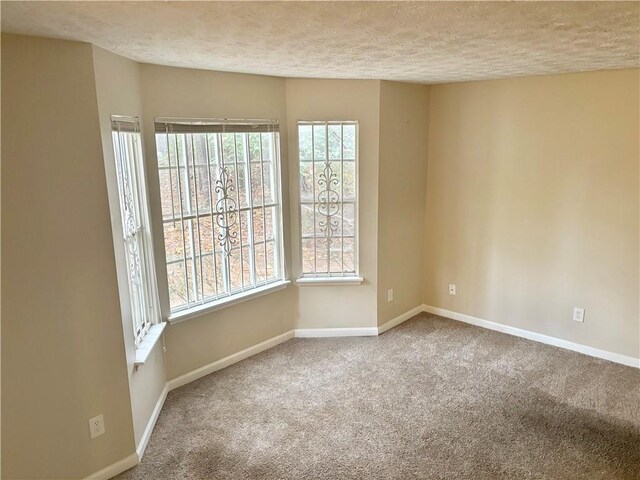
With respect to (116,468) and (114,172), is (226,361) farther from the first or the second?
(114,172)

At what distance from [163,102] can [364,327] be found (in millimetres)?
2497

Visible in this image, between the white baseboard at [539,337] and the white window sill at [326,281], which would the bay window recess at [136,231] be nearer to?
the white window sill at [326,281]

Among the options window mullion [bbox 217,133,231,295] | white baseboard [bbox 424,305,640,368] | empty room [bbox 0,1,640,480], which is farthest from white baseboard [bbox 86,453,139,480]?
white baseboard [bbox 424,305,640,368]

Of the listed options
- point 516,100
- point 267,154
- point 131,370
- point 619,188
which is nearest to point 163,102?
point 267,154

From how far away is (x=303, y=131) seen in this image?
146 inches

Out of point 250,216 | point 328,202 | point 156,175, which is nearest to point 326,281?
point 328,202

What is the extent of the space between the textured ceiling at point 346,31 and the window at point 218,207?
21.4 inches

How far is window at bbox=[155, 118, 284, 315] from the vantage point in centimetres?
310

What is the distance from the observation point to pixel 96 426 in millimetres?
2412

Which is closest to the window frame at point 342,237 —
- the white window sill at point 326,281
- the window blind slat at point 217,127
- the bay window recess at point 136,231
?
the white window sill at point 326,281

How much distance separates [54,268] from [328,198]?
2.23 metres

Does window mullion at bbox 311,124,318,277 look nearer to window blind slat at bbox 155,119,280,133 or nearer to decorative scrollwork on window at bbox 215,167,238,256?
window blind slat at bbox 155,119,280,133

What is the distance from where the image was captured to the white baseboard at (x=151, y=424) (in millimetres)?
2633

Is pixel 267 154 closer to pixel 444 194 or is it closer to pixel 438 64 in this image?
pixel 438 64
